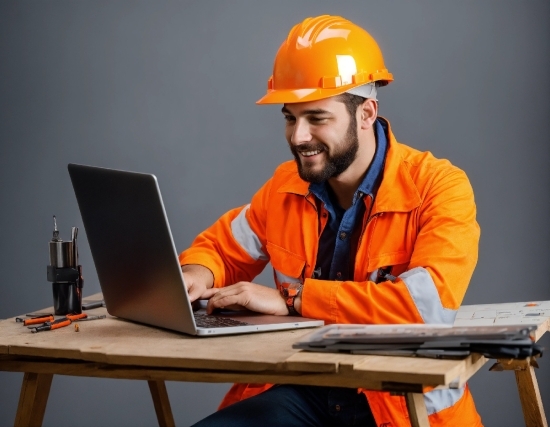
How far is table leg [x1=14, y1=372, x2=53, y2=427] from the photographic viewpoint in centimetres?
213

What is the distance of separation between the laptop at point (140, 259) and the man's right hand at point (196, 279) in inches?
2.2

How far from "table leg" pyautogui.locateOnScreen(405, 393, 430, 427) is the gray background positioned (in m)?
1.70

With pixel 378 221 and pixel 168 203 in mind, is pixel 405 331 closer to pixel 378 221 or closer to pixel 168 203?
pixel 378 221

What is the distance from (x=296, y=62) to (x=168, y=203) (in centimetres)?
145

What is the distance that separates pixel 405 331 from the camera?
65.9 inches

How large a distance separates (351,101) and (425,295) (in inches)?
24.8

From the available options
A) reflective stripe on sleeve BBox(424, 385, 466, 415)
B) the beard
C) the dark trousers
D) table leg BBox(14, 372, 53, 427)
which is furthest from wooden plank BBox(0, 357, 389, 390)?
the beard

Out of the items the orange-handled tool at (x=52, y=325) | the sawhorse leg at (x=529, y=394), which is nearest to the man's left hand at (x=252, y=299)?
the orange-handled tool at (x=52, y=325)

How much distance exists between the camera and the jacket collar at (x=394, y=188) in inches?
89.4

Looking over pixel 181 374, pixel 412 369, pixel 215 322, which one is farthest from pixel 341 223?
pixel 412 369

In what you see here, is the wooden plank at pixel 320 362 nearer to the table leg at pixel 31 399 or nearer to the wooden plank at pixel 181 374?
the wooden plank at pixel 181 374

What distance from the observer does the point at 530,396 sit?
2.13 meters

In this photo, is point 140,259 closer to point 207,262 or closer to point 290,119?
point 207,262

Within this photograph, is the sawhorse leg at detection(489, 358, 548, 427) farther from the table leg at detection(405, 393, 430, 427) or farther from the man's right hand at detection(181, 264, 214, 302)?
the man's right hand at detection(181, 264, 214, 302)
